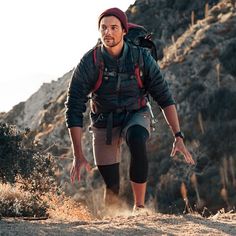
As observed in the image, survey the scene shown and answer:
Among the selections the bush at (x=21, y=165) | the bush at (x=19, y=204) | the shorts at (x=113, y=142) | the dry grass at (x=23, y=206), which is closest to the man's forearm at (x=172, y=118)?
the shorts at (x=113, y=142)

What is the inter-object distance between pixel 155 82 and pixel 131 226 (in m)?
1.67

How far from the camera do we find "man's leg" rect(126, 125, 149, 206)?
228 inches

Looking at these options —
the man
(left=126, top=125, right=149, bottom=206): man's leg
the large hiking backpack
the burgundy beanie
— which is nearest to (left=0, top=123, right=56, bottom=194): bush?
the man

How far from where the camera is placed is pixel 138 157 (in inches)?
232

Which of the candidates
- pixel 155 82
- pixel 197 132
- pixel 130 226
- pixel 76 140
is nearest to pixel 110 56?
pixel 155 82

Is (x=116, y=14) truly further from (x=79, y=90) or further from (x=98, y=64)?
(x=79, y=90)

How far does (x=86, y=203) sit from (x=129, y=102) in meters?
15.7

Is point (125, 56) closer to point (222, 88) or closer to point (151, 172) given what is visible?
point (151, 172)

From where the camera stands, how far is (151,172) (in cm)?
2203

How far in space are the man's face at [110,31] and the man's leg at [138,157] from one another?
0.92 metres

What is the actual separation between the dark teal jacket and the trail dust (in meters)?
1.05

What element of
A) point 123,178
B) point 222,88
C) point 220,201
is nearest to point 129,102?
point 220,201

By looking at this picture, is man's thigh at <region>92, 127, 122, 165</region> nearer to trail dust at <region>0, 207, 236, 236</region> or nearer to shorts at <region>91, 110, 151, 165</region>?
shorts at <region>91, 110, 151, 165</region>

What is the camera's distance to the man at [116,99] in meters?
5.72
